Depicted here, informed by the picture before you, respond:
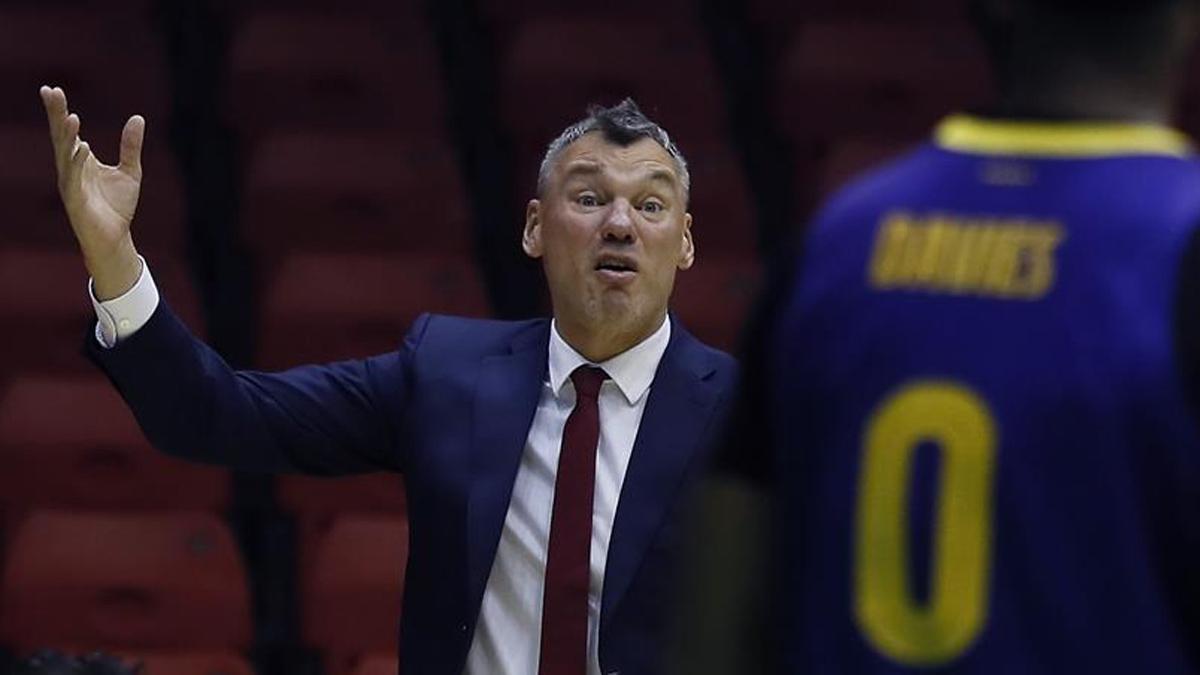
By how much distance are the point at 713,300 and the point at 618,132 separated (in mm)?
1809

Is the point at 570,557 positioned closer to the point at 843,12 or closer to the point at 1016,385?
the point at 1016,385

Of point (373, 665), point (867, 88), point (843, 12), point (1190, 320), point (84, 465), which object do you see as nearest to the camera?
point (1190, 320)

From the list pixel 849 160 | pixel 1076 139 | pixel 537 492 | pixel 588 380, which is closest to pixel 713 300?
pixel 849 160

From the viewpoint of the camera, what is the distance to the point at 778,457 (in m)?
2.05

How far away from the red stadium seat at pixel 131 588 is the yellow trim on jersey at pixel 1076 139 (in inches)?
127

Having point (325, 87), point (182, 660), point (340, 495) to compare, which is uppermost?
point (325, 87)

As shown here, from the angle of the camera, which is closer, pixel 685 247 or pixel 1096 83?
pixel 1096 83

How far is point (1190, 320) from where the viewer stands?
6.20 ft

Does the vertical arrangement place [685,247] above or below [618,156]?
below

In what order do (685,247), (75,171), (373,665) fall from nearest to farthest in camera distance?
(75,171), (685,247), (373,665)

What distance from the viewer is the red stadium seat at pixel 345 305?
562 centimetres

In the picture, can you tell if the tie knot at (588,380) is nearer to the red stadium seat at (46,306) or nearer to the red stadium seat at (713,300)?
the red stadium seat at (713,300)

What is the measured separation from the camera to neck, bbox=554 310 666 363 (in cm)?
377

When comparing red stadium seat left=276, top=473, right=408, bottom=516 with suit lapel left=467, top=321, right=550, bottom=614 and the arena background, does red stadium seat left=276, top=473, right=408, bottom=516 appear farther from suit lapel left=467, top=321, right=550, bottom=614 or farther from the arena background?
suit lapel left=467, top=321, right=550, bottom=614
